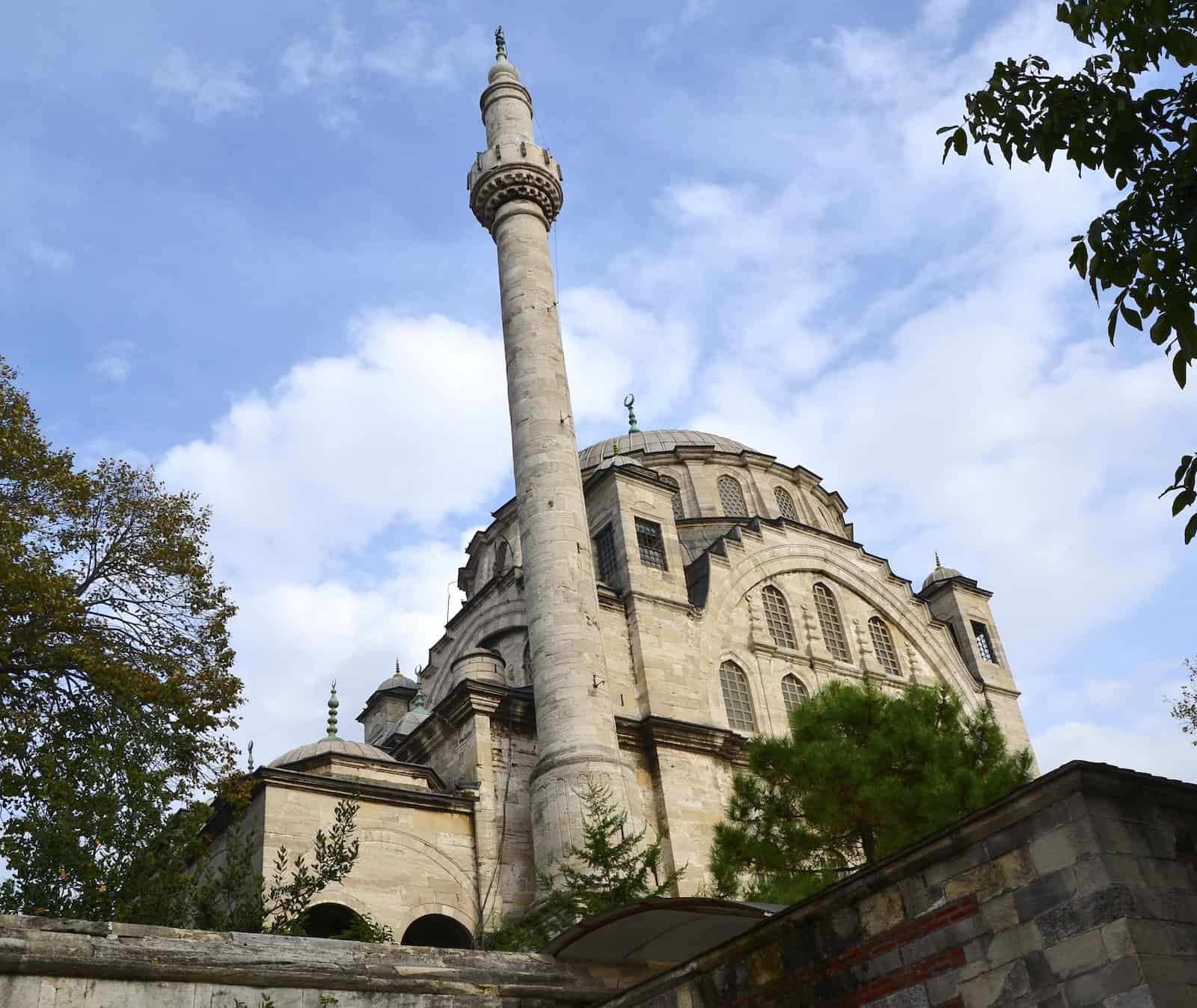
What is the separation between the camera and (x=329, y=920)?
17562 mm

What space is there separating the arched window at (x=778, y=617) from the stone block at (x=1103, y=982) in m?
19.4

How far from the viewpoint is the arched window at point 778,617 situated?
2545cm

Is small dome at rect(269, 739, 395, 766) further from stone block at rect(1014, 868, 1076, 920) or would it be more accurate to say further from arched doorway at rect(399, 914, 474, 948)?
stone block at rect(1014, 868, 1076, 920)

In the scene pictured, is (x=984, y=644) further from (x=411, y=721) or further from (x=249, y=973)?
(x=249, y=973)

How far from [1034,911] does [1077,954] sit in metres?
0.28

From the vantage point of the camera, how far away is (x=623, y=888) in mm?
14039

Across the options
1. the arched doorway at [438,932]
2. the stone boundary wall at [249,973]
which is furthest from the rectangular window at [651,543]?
the stone boundary wall at [249,973]

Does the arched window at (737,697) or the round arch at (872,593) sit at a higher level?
the round arch at (872,593)

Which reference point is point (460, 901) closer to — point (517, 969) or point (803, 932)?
point (517, 969)

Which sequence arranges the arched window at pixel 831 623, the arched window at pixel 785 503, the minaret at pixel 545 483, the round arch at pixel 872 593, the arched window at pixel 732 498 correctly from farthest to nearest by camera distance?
the arched window at pixel 785 503, the arched window at pixel 732 498, the arched window at pixel 831 623, the round arch at pixel 872 593, the minaret at pixel 545 483

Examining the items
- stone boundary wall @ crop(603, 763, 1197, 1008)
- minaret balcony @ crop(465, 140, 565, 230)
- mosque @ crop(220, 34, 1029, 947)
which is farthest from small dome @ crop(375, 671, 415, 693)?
stone boundary wall @ crop(603, 763, 1197, 1008)

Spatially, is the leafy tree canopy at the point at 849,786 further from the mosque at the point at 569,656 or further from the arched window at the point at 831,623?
the arched window at the point at 831,623

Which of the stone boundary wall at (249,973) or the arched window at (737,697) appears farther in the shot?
the arched window at (737,697)

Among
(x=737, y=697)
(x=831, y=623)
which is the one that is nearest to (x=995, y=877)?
(x=737, y=697)
